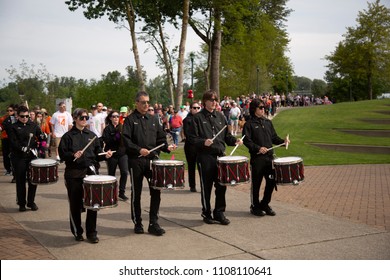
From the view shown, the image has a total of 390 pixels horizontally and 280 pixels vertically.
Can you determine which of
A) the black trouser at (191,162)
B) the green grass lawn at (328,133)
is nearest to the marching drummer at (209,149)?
the black trouser at (191,162)

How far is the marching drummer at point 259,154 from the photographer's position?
8.06 metres

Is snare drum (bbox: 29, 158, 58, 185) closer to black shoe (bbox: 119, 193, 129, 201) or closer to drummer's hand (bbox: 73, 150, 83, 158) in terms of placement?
drummer's hand (bbox: 73, 150, 83, 158)

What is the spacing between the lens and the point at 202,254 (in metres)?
5.95

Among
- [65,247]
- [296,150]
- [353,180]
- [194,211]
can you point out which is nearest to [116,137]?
[194,211]

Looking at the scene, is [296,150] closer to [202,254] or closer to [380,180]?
[380,180]

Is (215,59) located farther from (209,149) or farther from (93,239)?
(93,239)

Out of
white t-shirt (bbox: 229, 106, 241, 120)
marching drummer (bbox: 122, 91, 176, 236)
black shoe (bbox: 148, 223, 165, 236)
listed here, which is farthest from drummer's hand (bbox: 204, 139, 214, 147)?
white t-shirt (bbox: 229, 106, 241, 120)

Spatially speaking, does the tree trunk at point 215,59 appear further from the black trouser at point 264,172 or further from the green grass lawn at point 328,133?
the black trouser at point 264,172

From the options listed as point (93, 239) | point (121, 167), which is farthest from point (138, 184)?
point (121, 167)

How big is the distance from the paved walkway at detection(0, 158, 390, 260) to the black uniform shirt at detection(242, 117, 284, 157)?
4.09ft

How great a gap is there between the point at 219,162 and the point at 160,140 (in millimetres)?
999

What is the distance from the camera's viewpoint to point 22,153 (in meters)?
9.08

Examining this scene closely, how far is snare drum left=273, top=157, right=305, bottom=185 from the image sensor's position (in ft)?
25.0

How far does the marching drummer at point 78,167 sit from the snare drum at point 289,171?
9.87ft
